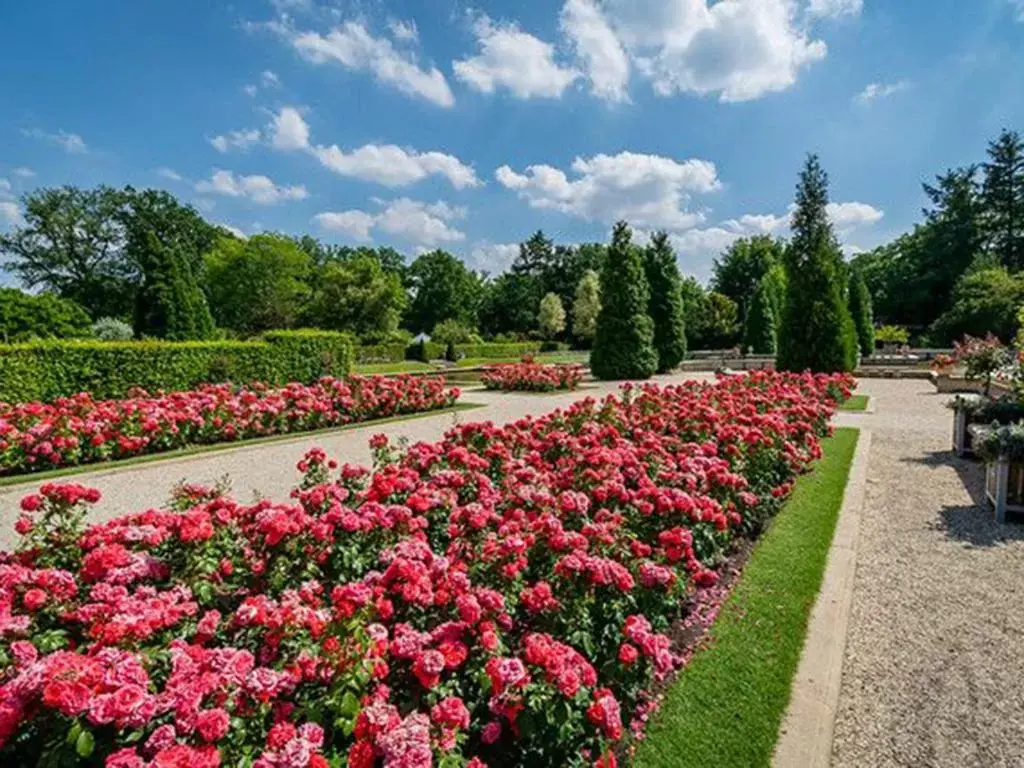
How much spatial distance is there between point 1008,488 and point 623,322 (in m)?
16.7

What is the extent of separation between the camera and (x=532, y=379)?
17562 mm

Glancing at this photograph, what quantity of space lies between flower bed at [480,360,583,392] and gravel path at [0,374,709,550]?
577 cm

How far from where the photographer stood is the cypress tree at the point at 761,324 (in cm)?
3309

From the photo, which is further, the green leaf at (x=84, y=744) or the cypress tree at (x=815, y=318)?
the cypress tree at (x=815, y=318)

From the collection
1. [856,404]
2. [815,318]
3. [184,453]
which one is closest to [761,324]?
[815,318]

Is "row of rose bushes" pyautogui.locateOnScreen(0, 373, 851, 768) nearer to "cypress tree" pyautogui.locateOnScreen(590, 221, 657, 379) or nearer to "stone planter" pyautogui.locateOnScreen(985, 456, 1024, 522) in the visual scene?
"stone planter" pyautogui.locateOnScreen(985, 456, 1024, 522)

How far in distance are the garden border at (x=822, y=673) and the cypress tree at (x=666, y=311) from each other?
20432 millimetres

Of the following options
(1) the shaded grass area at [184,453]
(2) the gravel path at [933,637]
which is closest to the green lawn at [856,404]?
(2) the gravel path at [933,637]

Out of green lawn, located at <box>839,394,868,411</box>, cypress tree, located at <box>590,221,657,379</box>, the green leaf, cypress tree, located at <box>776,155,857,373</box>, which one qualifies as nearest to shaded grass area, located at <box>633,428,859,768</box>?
the green leaf

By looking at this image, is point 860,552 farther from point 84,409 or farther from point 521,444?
point 84,409

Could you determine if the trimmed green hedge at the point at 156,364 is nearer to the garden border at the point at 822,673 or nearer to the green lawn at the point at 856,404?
the garden border at the point at 822,673

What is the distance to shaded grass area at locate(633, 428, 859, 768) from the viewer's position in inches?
96.2

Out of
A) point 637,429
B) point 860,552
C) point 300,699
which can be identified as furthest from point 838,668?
point 637,429

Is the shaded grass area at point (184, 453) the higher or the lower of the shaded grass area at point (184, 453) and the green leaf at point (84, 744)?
the lower
